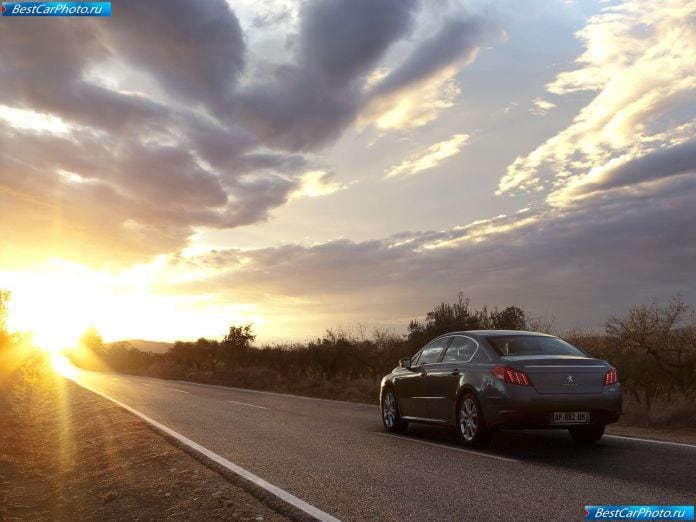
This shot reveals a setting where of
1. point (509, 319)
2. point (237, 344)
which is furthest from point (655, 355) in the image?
point (237, 344)

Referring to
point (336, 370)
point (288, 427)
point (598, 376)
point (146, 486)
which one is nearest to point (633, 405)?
point (598, 376)

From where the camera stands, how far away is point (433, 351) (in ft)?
36.3

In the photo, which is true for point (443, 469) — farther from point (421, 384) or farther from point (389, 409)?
point (389, 409)

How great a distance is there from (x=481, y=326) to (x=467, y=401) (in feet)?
51.6

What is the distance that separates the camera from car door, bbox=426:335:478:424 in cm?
985

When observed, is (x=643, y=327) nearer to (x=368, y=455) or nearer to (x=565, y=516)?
(x=368, y=455)

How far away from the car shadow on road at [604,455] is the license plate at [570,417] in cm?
42

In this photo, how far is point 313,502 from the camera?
593 centimetres

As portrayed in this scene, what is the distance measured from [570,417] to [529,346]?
1346 millimetres

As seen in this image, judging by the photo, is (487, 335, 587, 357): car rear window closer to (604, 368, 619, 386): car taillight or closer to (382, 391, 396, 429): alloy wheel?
(604, 368, 619, 386): car taillight

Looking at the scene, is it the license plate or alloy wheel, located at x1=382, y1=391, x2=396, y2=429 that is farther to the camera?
alloy wheel, located at x1=382, y1=391, x2=396, y2=429

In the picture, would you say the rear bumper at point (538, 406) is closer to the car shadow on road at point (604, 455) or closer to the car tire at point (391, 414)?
the car shadow on road at point (604, 455)

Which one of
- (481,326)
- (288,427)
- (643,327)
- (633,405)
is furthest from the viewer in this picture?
(481,326)

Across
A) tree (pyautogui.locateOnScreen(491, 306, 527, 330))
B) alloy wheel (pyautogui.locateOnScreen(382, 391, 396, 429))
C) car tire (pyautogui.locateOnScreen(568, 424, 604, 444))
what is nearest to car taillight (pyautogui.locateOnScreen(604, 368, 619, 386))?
car tire (pyautogui.locateOnScreen(568, 424, 604, 444))
